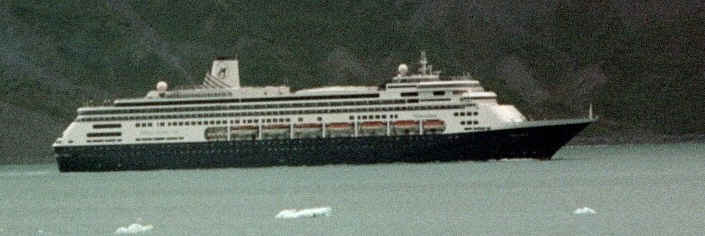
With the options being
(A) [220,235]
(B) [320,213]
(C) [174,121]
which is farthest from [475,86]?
(A) [220,235]

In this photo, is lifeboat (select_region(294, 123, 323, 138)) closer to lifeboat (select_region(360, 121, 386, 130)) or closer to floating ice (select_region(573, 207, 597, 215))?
lifeboat (select_region(360, 121, 386, 130))

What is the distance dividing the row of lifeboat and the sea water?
259cm

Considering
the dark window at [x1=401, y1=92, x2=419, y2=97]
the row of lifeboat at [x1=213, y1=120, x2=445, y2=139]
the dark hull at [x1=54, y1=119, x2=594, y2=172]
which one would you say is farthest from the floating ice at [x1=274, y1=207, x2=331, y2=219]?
the dark window at [x1=401, y1=92, x2=419, y2=97]

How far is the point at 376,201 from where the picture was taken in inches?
2840

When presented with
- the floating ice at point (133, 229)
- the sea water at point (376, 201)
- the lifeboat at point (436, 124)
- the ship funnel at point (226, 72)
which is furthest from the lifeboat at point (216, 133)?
the floating ice at point (133, 229)

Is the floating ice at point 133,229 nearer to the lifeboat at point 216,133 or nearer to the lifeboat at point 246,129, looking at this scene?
the lifeboat at point 246,129

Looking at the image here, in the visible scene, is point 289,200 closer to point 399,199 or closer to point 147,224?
point 399,199

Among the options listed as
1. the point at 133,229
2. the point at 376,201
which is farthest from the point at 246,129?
the point at 133,229

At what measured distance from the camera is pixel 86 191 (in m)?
90.8

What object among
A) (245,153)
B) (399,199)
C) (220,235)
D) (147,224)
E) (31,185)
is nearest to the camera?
(220,235)

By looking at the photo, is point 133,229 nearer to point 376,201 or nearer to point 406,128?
point 376,201

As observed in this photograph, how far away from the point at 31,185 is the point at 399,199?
3925cm

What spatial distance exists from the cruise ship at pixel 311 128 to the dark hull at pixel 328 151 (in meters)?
0.07

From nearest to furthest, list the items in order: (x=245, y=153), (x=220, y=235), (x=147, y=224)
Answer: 1. (x=220, y=235)
2. (x=147, y=224)
3. (x=245, y=153)
